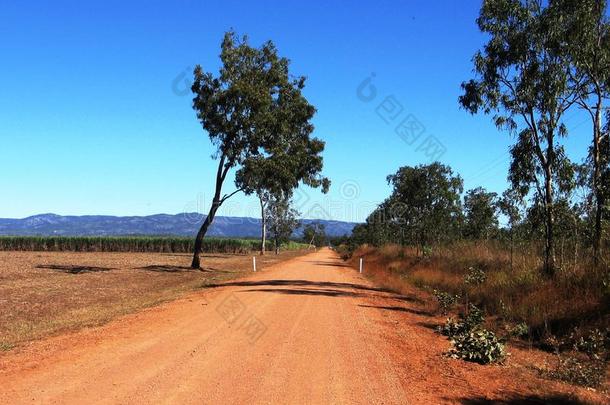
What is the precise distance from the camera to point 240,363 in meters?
8.23

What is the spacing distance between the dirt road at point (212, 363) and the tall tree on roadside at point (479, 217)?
22730mm

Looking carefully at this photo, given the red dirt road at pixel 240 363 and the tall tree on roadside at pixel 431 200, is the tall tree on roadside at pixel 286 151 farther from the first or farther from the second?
the red dirt road at pixel 240 363

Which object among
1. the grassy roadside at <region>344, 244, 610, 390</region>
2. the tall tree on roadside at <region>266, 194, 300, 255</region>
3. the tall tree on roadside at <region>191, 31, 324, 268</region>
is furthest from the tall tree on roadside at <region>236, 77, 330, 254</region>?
the tall tree on roadside at <region>266, 194, 300, 255</region>

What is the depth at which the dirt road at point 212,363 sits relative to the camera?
6543 mm

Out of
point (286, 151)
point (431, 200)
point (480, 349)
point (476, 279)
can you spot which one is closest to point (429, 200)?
point (431, 200)

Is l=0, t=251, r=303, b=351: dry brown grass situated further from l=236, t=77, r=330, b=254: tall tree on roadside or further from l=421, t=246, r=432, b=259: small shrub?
l=421, t=246, r=432, b=259: small shrub

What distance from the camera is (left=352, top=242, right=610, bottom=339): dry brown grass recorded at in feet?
38.2

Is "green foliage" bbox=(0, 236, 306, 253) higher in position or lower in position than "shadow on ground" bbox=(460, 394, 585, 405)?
higher

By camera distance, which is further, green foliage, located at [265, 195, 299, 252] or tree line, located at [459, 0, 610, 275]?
green foliage, located at [265, 195, 299, 252]

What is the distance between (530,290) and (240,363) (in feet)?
32.4

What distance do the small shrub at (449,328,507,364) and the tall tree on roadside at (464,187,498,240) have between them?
22337mm

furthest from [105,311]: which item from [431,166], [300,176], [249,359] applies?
[431,166]

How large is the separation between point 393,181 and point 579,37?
77.3 ft

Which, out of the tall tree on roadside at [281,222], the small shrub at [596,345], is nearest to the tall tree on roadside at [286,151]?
the small shrub at [596,345]
